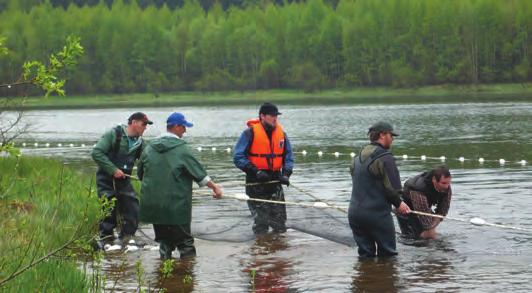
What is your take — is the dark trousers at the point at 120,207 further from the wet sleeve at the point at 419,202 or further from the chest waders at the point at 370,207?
the wet sleeve at the point at 419,202

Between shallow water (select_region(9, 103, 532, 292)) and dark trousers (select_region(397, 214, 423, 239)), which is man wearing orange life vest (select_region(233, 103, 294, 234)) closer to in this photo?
shallow water (select_region(9, 103, 532, 292))

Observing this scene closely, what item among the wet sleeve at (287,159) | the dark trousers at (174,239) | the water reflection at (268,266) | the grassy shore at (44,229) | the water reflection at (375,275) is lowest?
the water reflection at (375,275)

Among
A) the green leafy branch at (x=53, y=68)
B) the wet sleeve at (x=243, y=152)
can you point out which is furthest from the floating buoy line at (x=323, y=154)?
the green leafy branch at (x=53, y=68)

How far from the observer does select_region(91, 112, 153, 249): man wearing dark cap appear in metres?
12.6

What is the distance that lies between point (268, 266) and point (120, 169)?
2612 mm

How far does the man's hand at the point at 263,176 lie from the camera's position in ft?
44.0

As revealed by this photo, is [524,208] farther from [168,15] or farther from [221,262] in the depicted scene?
[168,15]

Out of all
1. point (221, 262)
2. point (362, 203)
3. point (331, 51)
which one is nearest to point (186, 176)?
point (221, 262)

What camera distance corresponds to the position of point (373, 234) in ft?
37.2

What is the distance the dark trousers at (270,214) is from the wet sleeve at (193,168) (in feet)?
8.36

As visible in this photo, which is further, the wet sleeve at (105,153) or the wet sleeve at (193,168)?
the wet sleeve at (105,153)

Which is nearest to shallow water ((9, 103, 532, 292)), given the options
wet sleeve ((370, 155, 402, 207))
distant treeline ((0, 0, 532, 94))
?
wet sleeve ((370, 155, 402, 207))

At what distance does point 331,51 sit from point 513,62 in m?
23.7

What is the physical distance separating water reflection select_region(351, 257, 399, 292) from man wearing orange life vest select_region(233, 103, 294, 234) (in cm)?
233
